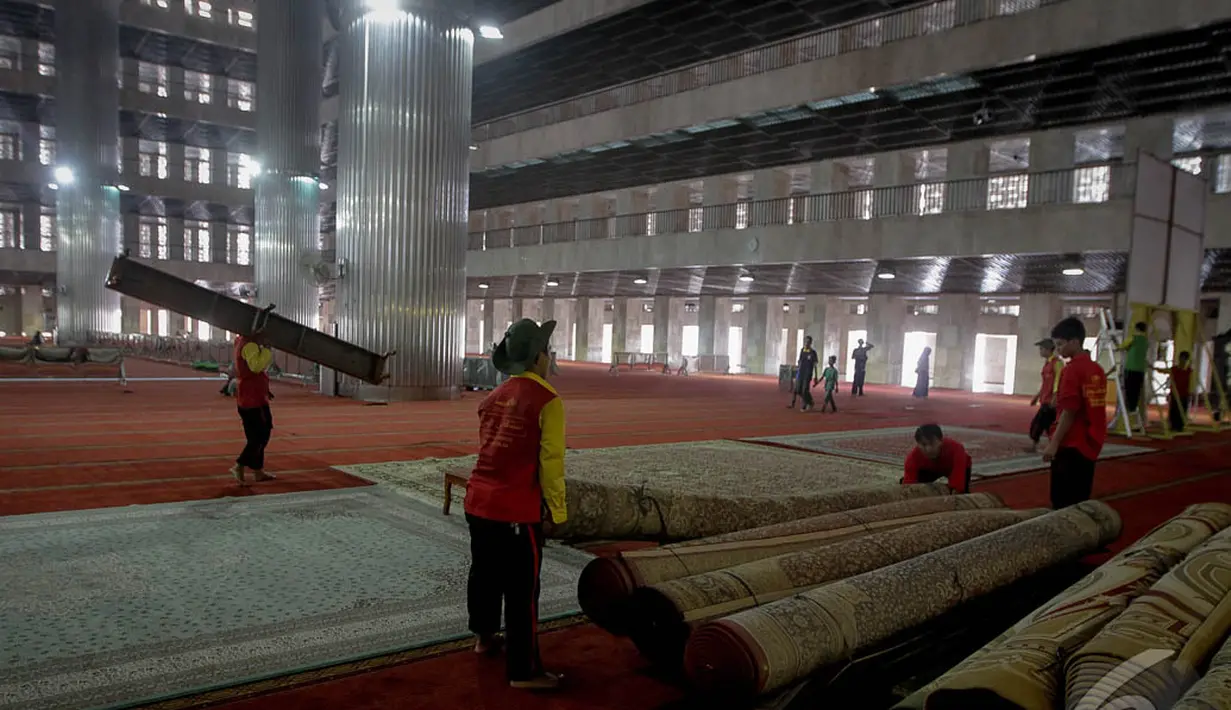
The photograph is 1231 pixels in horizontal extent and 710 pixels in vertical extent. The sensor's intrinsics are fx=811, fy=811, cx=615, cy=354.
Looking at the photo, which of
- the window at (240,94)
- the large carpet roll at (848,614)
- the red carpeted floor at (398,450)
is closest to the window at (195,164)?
the window at (240,94)

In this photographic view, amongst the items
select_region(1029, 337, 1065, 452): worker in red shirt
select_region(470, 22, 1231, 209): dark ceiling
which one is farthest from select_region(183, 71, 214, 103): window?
select_region(1029, 337, 1065, 452): worker in red shirt

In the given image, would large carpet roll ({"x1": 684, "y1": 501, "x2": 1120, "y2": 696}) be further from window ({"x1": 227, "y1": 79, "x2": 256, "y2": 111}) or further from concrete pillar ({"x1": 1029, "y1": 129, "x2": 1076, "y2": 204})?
window ({"x1": 227, "y1": 79, "x2": 256, "y2": 111})

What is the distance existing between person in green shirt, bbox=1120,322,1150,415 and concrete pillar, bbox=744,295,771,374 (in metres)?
18.2

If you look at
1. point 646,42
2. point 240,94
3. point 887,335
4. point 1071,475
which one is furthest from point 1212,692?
point 240,94

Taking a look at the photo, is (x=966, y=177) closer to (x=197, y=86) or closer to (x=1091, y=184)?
(x=1091, y=184)

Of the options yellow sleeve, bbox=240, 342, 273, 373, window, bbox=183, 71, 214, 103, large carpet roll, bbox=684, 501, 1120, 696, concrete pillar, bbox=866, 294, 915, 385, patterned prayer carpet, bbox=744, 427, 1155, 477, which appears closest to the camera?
large carpet roll, bbox=684, 501, 1120, 696

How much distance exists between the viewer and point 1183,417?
49.3 feet

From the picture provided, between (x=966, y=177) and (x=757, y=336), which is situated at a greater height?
(x=966, y=177)

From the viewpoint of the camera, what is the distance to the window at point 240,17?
41000 millimetres

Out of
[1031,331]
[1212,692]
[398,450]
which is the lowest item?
[398,450]

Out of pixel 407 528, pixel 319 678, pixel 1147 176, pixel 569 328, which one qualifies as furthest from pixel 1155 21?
pixel 569 328

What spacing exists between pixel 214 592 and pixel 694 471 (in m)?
5.32

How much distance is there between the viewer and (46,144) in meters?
40.6

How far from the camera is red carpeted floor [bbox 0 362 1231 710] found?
136 inches
